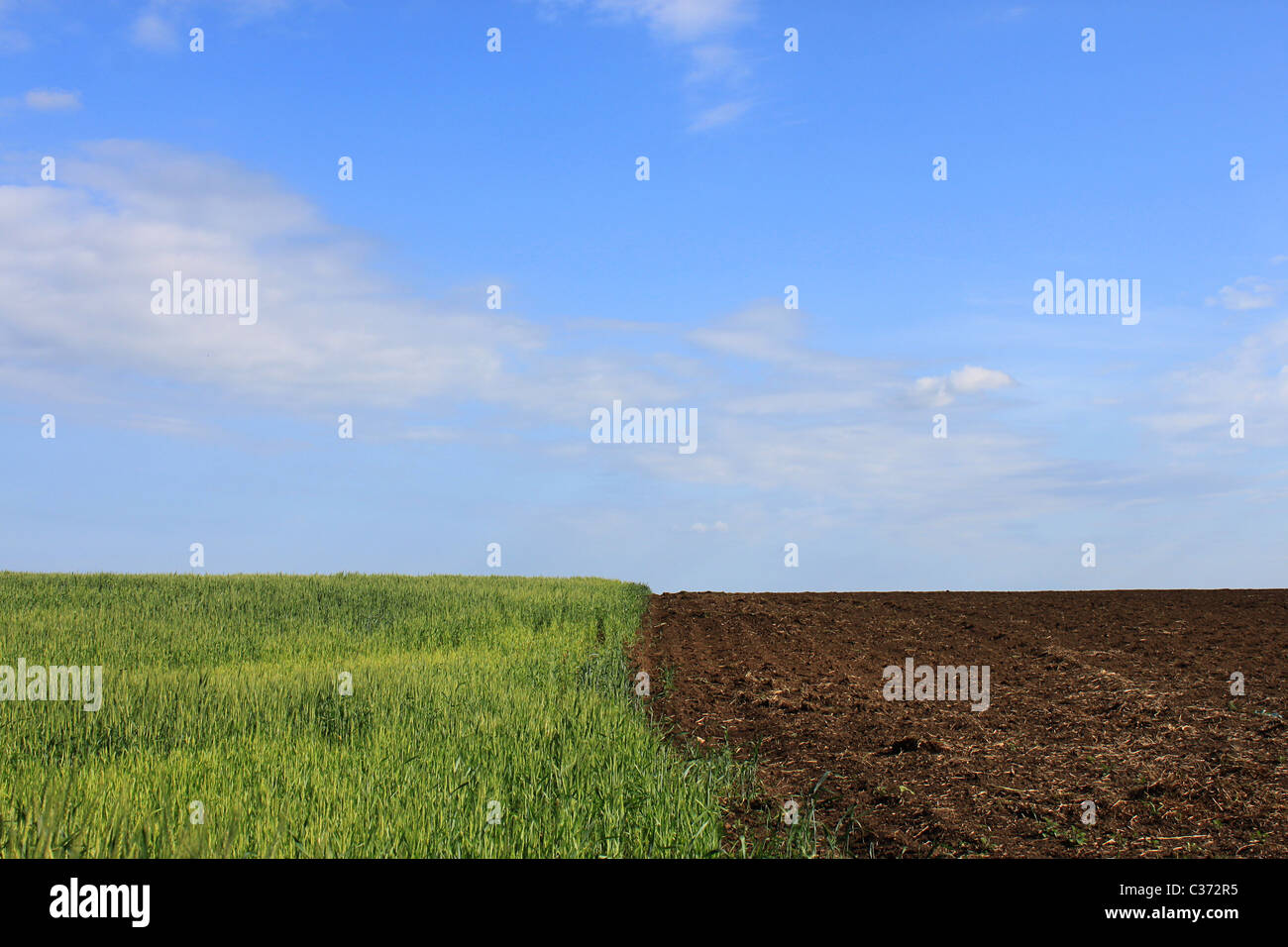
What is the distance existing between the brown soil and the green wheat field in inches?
38.6

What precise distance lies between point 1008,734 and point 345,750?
7.02 metres

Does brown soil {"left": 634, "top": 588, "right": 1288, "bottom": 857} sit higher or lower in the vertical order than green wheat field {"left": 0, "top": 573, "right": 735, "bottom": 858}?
lower

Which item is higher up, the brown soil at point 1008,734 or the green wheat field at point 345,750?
the green wheat field at point 345,750

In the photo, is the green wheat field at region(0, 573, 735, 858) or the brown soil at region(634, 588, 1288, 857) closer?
the green wheat field at region(0, 573, 735, 858)

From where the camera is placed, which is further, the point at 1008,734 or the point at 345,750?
the point at 1008,734

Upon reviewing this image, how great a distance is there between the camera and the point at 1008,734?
970 cm

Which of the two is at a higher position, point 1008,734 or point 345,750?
point 345,750

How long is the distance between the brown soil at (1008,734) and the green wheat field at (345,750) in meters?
0.98

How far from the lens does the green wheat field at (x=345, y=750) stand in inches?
199

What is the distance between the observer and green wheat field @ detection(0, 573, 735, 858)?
5.05 m

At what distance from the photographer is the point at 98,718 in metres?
9.23

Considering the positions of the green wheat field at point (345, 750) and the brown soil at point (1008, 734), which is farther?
the brown soil at point (1008, 734)

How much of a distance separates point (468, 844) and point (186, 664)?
10.4m

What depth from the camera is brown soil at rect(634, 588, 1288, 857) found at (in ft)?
22.8
